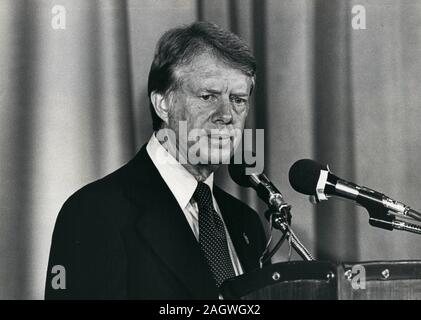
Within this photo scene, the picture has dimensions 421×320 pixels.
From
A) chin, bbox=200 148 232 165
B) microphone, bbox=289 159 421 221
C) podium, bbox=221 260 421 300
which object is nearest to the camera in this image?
podium, bbox=221 260 421 300

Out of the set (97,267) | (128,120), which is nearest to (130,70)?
(128,120)

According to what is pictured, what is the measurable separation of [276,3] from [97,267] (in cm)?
106

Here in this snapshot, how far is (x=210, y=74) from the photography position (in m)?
1.63

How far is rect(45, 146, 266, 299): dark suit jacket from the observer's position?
1.46 m

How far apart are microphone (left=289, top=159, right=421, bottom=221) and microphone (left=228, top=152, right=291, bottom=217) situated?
0.17 ft

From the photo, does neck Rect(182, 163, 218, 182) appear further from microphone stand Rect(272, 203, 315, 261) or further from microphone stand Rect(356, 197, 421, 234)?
microphone stand Rect(356, 197, 421, 234)

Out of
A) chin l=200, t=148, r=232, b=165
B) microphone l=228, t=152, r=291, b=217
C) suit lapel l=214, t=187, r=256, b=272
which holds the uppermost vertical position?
chin l=200, t=148, r=232, b=165

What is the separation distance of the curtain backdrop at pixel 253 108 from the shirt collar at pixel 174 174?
27 centimetres

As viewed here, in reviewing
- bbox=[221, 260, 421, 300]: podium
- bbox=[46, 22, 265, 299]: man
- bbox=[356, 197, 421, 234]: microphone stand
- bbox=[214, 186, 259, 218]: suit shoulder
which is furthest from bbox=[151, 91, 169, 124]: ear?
bbox=[221, 260, 421, 300]: podium

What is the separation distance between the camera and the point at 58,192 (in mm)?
1834

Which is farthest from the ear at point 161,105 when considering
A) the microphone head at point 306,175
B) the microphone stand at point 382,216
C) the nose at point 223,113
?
the microphone stand at point 382,216

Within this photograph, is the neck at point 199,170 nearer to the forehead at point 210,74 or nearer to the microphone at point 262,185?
the microphone at point 262,185

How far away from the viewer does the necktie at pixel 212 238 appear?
1521mm

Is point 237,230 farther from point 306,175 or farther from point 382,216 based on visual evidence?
point 382,216
